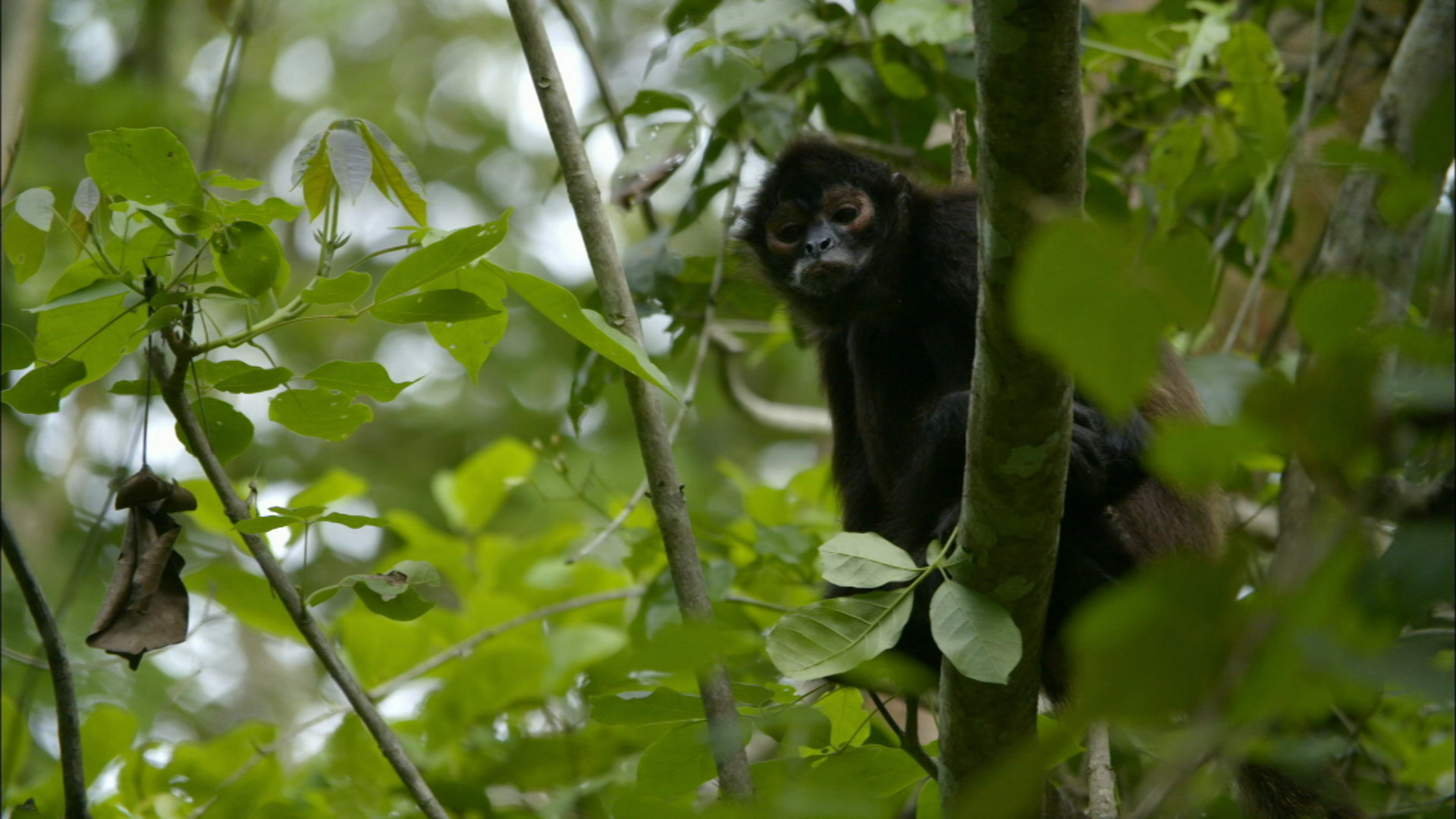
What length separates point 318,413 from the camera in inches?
97.5

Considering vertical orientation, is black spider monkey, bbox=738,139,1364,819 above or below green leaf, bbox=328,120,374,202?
below

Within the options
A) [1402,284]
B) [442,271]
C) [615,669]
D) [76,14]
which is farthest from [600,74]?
[76,14]

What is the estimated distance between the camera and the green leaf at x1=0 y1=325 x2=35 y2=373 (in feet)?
7.23

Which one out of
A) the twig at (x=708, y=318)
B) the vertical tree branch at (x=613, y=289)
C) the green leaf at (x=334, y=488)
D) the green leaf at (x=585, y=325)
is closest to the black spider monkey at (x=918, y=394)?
the twig at (x=708, y=318)

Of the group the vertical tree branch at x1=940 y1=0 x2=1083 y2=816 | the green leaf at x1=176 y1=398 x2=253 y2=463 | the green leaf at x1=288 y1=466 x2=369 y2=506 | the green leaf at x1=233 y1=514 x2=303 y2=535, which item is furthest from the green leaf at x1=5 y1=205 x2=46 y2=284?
the vertical tree branch at x1=940 y1=0 x2=1083 y2=816

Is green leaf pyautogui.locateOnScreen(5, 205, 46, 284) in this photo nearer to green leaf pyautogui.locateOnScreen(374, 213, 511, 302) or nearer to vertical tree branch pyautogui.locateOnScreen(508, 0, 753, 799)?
green leaf pyautogui.locateOnScreen(374, 213, 511, 302)

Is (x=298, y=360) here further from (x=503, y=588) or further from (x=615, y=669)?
(x=615, y=669)

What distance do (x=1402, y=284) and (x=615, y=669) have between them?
128 inches

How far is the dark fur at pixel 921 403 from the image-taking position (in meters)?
3.56

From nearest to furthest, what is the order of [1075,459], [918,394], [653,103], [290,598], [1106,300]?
[1106,300], [290,598], [1075,459], [653,103], [918,394]

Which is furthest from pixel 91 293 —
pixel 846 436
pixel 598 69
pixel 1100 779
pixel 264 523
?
pixel 846 436

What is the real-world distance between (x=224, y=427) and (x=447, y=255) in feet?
2.54

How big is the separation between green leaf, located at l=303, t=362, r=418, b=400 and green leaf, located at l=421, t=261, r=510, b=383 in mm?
152

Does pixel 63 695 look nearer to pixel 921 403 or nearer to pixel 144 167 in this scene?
pixel 144 167
